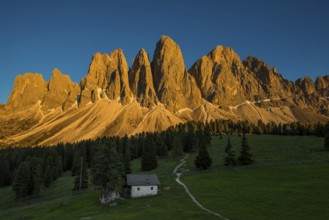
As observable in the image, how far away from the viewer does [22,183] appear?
302 feet

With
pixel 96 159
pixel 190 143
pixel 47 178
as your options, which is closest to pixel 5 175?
pixel 47 178

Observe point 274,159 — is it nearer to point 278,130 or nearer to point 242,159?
point 242,159

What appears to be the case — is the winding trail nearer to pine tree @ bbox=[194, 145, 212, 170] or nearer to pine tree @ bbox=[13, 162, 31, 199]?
pine tree @ bbox=[194, 145, 212, 170]

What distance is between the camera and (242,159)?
97.4 metres

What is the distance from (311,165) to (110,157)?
5676cm

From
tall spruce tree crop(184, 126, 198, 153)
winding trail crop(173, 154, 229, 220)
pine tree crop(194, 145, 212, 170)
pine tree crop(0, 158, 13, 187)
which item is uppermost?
tall spruce tree crop(184, 126, 198, 153)

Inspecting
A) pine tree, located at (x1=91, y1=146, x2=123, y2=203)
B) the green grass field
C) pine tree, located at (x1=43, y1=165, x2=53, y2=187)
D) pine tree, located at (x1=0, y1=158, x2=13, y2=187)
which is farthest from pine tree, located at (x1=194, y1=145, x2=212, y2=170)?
pine tree, located at (x1=0, y1=158, x2=13, y2=187)

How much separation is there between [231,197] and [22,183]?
6741cm

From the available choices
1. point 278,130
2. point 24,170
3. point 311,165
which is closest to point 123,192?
point 24,170

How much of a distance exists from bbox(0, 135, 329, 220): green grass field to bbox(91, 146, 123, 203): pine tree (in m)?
3.11

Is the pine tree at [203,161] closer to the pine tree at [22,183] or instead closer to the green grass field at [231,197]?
the green grass field at [231,197]

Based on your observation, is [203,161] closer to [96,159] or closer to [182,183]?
[182,183]

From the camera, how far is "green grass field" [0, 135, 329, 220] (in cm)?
4388

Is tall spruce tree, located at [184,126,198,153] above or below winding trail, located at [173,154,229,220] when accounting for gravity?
above
